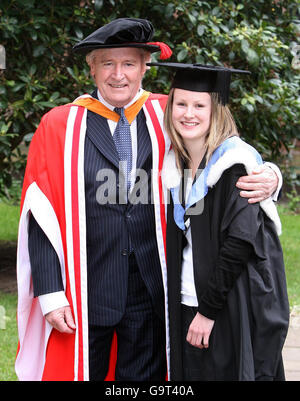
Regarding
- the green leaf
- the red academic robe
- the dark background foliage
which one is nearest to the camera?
the red academic robe

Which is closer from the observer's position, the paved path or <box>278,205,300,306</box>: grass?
the paved path

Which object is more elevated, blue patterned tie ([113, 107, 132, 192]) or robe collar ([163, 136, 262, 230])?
blue patterned tie ([113, 107, 132, 192])

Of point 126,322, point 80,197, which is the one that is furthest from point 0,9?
point 126,322

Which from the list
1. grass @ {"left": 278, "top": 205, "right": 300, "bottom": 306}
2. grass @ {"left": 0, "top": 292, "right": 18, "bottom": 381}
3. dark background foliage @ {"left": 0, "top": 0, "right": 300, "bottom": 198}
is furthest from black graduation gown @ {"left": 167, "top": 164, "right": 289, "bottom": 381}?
grass @ {"left": 278, "top": 205, "right": 300, "bottom": 306}

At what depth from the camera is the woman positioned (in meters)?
2.57

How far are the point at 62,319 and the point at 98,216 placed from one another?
1.55ft

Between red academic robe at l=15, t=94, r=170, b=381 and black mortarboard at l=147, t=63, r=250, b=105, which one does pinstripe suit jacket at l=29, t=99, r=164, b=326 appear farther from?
black mortarboard at l=147, t=63, r=250, b=105

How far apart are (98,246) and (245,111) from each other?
3.06 metres

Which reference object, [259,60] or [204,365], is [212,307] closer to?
[204,365]

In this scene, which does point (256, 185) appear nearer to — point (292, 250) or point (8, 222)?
point (292, 250)

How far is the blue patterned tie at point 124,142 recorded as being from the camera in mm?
2830

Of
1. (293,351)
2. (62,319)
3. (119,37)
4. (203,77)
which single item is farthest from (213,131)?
(293,351)

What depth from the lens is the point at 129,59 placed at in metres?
2.81

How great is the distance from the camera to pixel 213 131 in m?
2.67
